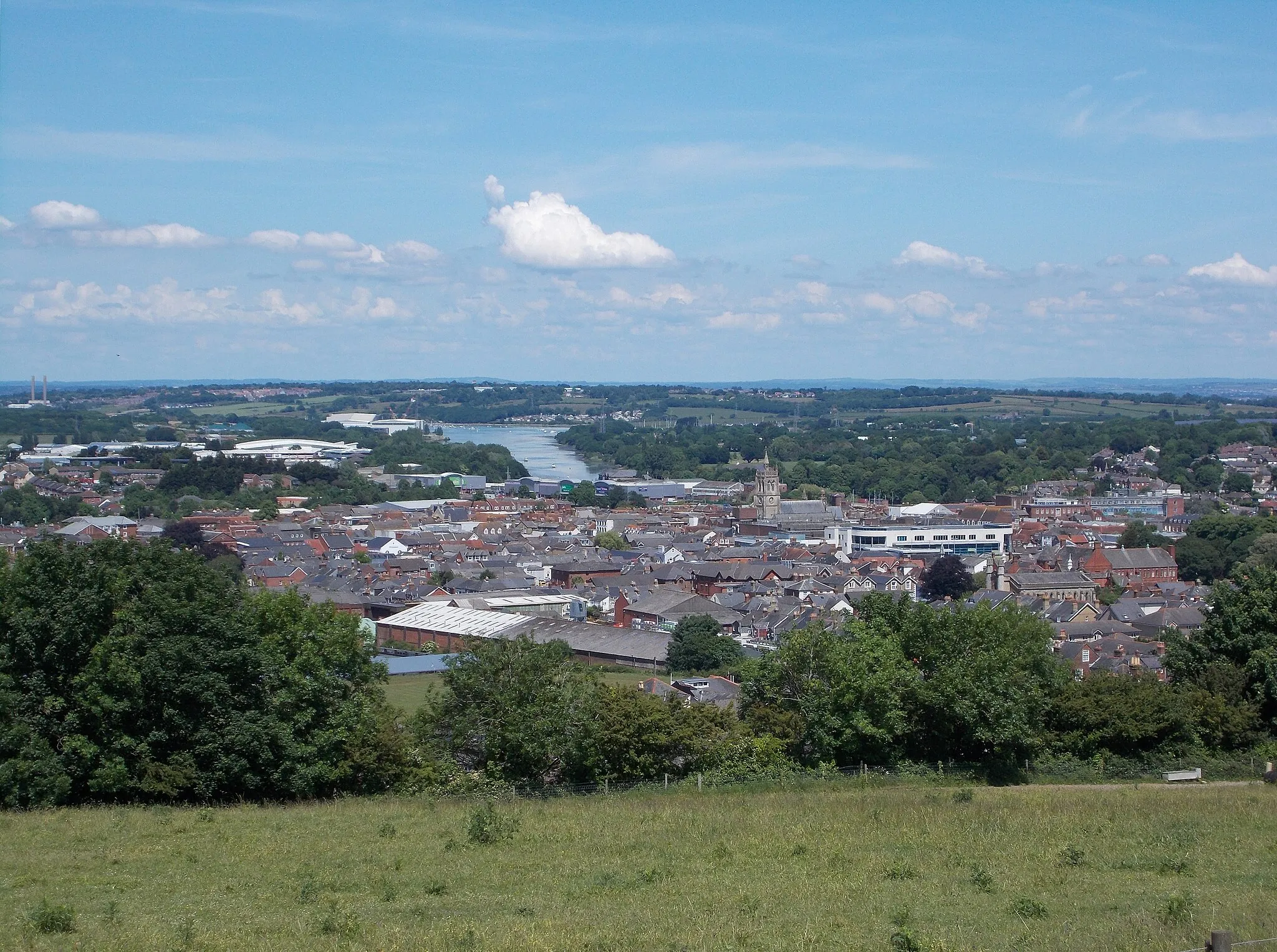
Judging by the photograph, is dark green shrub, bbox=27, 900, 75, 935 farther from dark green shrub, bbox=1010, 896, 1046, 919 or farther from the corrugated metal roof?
the corrugated metal roof

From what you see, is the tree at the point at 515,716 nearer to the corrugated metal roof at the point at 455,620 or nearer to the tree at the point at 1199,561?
the corrugated metal roof at the point at 455,620

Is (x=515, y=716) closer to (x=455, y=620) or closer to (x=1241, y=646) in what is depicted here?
(x=1241, y=646)

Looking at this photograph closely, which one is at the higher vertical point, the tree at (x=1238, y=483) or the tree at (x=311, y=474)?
the tree at (x=1238, y=483)

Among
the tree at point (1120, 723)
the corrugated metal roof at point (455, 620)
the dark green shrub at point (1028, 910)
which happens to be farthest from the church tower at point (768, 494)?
the dark green shrub at point (1028, 910)

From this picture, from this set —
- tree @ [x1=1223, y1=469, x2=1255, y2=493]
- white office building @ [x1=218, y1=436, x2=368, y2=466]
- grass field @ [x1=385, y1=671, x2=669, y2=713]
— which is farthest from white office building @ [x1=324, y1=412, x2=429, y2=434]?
Answer: grass field @ [x1=385, y1=671, x2=669, y2=713]

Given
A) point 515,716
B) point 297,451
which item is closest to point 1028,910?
point 515,716

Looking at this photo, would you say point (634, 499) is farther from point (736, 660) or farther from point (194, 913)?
point (194, 913)
